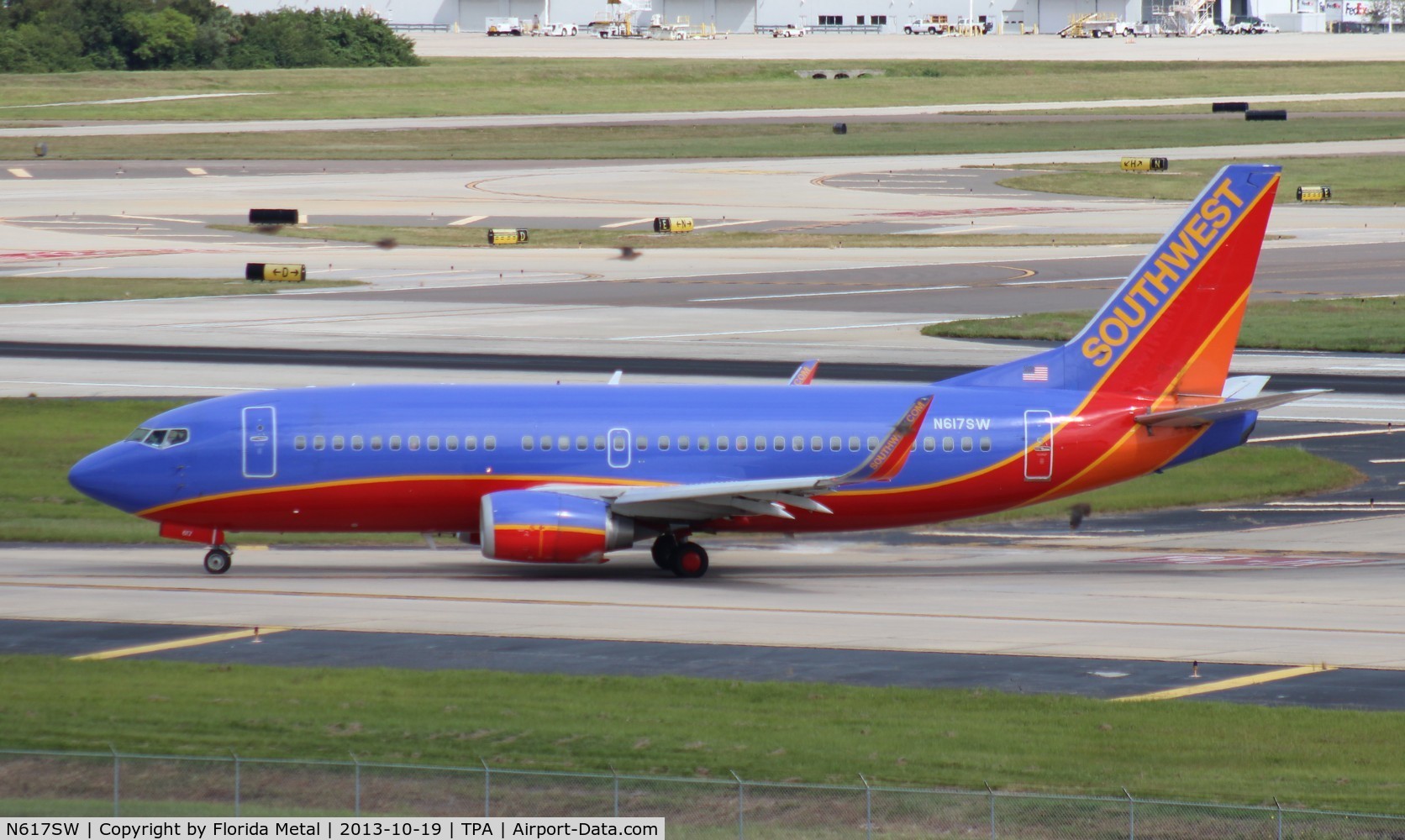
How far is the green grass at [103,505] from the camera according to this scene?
45.4 meters

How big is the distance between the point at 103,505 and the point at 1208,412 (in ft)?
95.2

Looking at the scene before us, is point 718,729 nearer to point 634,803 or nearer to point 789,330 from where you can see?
point 634,803

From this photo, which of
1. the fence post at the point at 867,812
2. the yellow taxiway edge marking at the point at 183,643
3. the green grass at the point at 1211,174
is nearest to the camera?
the fence post at the point at 867,812

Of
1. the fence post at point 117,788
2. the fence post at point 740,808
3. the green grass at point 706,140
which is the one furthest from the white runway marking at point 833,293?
the green grass at point 706,140

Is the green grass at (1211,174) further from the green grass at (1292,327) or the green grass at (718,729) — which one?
the green grass at (718,729)

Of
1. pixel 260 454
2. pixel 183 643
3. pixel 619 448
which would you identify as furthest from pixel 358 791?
pixel 260 454

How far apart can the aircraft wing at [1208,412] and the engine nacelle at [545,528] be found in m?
12.5

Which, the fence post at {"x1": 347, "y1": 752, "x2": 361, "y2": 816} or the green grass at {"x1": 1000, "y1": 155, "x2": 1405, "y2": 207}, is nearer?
the fence post at {"x1": 347, "y1": 752, "x2": 361, "y2": 816}

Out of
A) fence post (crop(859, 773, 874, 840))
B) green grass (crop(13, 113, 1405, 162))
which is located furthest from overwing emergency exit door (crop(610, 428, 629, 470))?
green grass (crop(13, 113, 1405, 162))

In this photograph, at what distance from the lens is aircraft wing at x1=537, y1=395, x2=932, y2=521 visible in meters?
36.8

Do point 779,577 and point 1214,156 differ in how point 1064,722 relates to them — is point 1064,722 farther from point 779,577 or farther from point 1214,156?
point 1214,156

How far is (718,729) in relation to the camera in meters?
26.7

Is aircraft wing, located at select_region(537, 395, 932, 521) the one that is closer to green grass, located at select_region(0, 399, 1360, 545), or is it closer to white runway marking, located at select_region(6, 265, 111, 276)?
green grass, located at select_region(0, 399, 1360, 545)

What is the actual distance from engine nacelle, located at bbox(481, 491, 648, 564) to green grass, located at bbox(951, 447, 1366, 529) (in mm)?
13574
